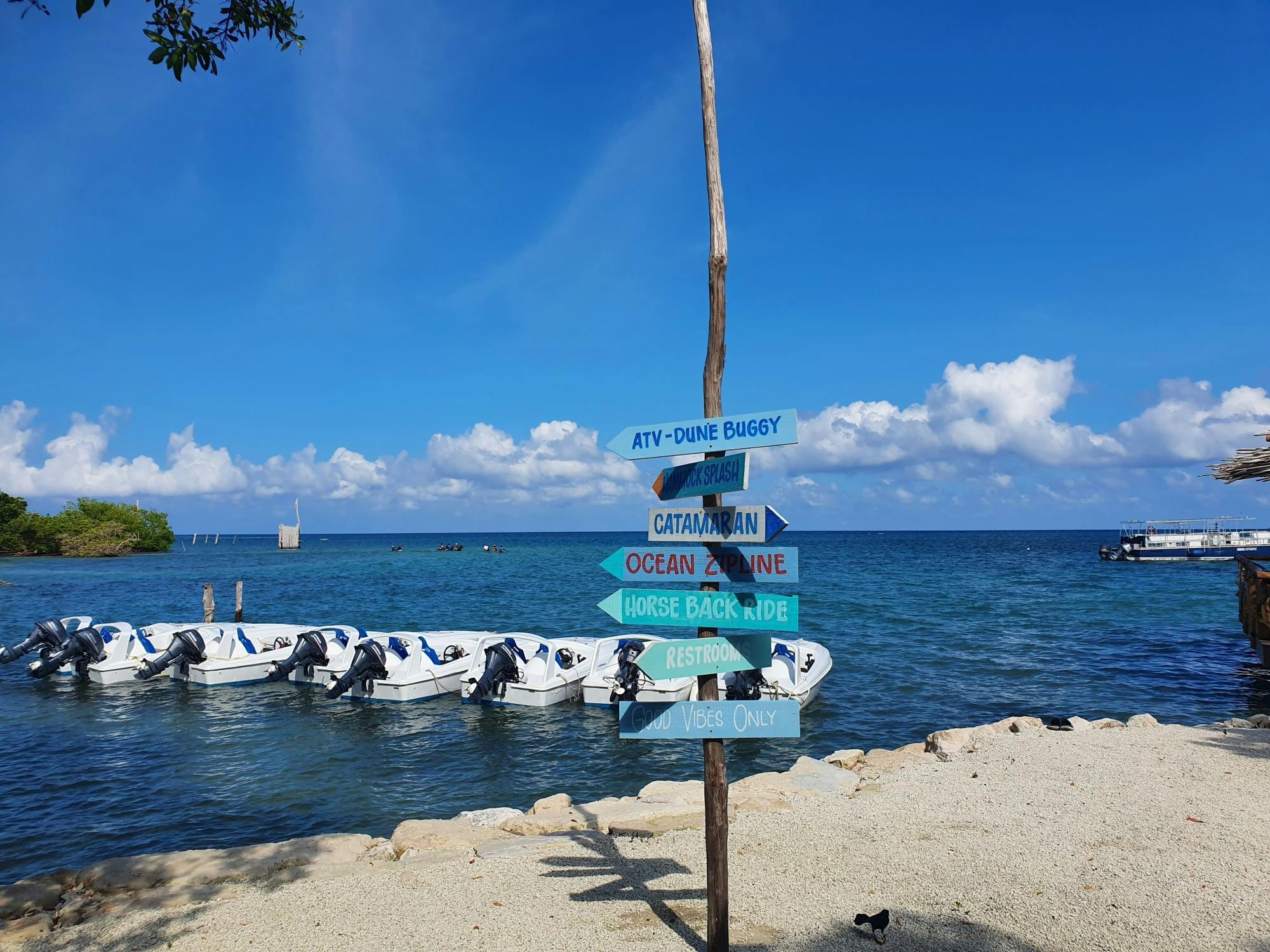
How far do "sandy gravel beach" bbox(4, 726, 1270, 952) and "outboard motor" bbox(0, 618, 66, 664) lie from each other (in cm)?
2119

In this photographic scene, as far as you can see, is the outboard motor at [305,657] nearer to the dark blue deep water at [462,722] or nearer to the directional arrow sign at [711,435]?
the dark blue deep water at [462,722]

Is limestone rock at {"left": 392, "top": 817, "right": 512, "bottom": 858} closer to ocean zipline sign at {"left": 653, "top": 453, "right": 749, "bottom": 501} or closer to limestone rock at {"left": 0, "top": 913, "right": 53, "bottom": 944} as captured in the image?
limestone rock at {"left": 0, "top": 913, "right": 53, "bottom": 944}

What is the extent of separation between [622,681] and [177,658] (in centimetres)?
1287

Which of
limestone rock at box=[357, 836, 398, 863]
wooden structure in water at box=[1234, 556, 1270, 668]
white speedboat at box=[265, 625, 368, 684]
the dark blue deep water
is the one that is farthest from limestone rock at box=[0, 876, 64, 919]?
wooden structure in water at box=[1234, 556, 1270, 668]

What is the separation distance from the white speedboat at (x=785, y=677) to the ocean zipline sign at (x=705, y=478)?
9757 millimetres

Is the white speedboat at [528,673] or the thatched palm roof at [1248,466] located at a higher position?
the thatched palm roof at [1248,466]

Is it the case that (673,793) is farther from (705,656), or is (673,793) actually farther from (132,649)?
(132,649)

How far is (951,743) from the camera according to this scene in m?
11.0

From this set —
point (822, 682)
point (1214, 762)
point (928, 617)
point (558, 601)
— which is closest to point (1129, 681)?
point (822, 682)

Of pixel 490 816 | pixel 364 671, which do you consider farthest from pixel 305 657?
pixel 490 816

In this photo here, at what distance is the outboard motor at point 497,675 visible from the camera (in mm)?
17391

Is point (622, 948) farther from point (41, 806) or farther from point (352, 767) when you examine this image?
point (41, 806)

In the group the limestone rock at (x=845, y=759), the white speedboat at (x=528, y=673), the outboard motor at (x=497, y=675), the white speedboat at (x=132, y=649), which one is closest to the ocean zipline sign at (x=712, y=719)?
the limestone rock at (x=845, y=759)

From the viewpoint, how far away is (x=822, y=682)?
18984 millimetres
